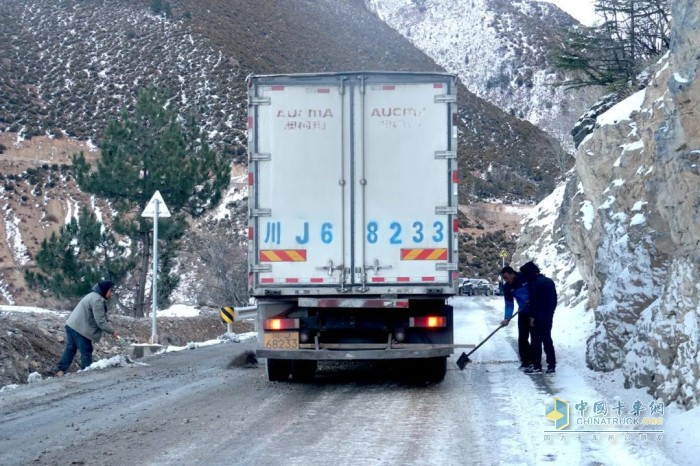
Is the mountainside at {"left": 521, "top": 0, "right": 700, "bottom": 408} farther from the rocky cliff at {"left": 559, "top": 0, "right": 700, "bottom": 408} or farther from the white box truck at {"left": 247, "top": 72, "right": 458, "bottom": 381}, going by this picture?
the white box truck at {"left": 247, "top": 72, "right": 458, "bottom": 381}

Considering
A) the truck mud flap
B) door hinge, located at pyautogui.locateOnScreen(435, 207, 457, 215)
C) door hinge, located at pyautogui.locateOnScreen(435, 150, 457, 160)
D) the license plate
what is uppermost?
door hinge, located at pyautogui.locateOnScreen(435, 150, 457, 160)

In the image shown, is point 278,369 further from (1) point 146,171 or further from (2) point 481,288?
(2) point 481,288

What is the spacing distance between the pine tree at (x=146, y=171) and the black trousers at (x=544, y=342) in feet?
56.3

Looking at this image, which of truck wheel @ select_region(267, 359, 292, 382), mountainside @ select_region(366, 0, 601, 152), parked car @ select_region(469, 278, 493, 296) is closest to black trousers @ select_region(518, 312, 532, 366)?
truck wheel @ select_region(267, 359, 292, 382)

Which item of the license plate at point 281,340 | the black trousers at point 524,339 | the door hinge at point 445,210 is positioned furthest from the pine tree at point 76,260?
the door hinge at point 445,210

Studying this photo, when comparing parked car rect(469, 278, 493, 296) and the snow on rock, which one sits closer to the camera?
the snow on rock

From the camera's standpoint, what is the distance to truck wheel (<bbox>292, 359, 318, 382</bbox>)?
41.5ft

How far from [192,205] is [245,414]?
1960 centimetres

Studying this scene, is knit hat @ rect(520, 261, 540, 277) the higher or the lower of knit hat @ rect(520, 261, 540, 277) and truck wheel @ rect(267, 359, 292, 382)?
the higher

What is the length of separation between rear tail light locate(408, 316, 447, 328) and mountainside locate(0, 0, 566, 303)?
31.5m

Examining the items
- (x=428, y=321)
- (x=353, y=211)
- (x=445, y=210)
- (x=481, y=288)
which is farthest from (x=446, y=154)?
(x=481, y=288)

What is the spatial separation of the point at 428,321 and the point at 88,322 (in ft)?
19.4

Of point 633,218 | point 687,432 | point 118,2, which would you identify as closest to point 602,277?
point 633,218

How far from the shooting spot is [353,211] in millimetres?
11508
